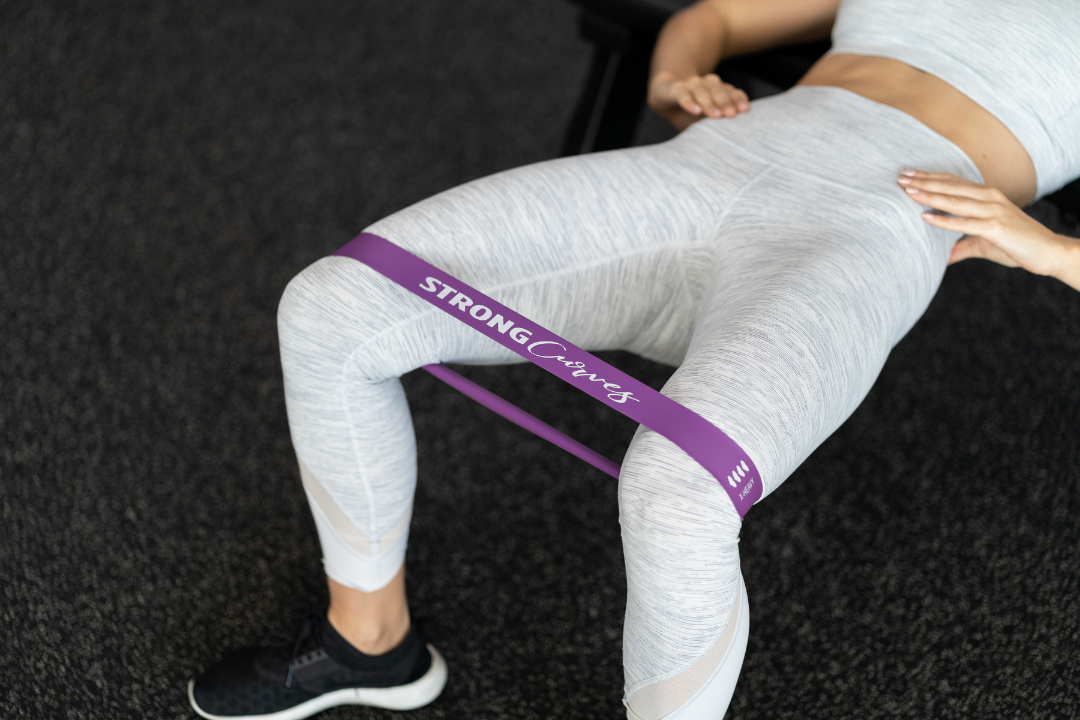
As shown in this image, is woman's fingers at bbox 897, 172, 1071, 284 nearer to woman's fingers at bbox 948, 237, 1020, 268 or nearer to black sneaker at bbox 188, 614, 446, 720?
woman's fingers at bbox 948, 237, 1020, 268

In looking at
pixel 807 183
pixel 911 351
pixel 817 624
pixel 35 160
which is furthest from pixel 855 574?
pixel 35 160

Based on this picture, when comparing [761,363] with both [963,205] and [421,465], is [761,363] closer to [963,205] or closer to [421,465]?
[963,205]

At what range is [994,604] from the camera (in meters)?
1.13

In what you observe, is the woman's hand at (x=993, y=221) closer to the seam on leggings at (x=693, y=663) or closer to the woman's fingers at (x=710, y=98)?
the woman's fingers at (x=710, y=98)

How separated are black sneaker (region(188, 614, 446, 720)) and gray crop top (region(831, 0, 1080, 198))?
0.94m

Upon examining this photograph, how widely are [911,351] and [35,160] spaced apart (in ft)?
5.43

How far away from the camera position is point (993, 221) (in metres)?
0.86

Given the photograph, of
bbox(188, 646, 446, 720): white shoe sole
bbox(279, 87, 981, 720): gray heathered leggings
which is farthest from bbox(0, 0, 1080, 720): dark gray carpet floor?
bbox(279, 87, 981, 720): gray heathered leggings

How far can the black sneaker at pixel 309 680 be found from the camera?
99cm

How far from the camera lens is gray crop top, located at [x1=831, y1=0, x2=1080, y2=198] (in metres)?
0.97

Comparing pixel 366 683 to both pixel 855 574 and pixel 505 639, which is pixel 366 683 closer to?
pixel 505 639

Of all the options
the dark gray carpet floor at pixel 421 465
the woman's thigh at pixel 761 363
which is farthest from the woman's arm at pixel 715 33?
the dark gray carpet floor at pixel 421 465

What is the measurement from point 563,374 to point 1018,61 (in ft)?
2.27

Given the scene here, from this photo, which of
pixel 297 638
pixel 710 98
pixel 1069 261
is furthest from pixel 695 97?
pixel 297 638
